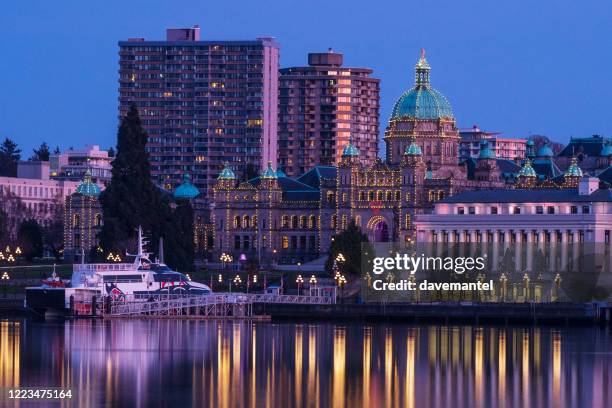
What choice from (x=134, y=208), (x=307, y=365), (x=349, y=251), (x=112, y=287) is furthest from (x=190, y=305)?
(x=307, y=365)

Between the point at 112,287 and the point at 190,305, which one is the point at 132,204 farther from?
the point at 190,305

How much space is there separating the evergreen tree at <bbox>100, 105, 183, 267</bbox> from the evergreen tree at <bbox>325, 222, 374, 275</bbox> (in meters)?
17.9

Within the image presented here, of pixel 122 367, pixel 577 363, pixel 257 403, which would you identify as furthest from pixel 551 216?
pixel 257 403

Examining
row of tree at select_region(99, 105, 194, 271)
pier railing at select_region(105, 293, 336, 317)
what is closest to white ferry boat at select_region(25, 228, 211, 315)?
pier railing at select_region(105, 293, 336, 317)

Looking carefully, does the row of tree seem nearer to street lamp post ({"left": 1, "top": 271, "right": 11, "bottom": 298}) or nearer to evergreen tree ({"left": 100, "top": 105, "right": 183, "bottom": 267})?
evergreen tree ({"left": 100, "top": 105, "right": 183, "bottom": 267})

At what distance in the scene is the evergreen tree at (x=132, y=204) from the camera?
19575 centimetres

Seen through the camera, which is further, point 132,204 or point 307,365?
point 132,204

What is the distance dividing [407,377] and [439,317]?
48.1m

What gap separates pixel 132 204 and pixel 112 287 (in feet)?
111

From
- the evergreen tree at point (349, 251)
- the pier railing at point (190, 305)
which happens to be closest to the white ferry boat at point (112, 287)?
the pier railing at point (190, 305)

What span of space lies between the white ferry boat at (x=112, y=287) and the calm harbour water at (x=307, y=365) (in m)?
7.86

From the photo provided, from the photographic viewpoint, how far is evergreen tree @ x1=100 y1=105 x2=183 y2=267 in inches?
7707

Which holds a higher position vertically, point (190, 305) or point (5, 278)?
point (5, 278)

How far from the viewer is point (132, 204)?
19625cm
